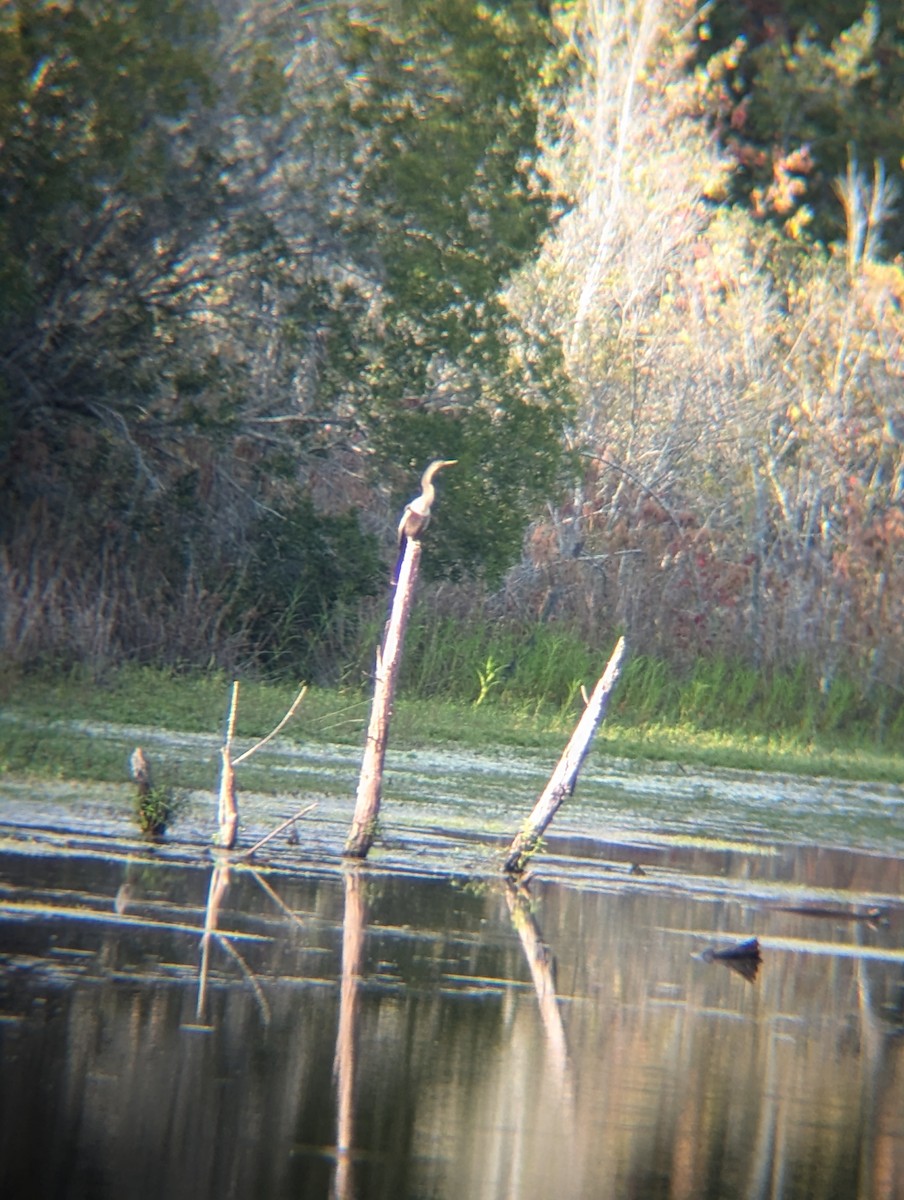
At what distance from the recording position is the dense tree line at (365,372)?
18.9 m

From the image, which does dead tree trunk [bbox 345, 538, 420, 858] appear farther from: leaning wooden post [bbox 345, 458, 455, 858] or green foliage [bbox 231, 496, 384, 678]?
green foliage [bbox 231, 496, 384, 678]

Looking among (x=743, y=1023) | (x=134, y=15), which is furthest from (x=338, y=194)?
(x=743, y=1023)

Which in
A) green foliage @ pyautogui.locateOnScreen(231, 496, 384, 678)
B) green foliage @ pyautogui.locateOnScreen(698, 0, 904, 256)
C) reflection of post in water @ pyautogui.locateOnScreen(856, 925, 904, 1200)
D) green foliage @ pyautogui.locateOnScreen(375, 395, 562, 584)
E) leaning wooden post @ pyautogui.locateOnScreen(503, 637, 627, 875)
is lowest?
reflection of post in water @ pyautogui.locateOnScreen(856, 925, 904, 1200)

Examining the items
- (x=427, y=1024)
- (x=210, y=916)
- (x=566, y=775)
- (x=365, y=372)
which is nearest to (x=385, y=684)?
(x=566, y=775)

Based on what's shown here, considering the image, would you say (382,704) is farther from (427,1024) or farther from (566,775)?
(427,1024)

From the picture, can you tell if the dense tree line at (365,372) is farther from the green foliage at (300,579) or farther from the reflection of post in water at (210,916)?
the reflection of post in water at (210,916)

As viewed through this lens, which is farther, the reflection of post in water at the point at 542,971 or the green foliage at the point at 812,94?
the green foliage at the point at 812,94

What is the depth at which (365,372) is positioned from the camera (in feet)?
68.6

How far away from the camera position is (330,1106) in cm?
669

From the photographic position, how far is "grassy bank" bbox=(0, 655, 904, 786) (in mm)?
15469

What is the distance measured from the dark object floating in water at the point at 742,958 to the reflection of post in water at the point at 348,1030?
164 cm

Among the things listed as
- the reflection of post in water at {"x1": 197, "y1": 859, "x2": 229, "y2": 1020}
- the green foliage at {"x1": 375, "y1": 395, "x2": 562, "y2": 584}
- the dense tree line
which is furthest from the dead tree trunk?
the green foliage at {"x1": 375, "y1": 395, "x2": 562, "y2": 584}

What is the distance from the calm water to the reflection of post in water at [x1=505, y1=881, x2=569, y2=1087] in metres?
0.02

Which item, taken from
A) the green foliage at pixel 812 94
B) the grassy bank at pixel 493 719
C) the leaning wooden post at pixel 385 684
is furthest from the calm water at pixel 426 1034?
the green foliage at pixel 812 94
